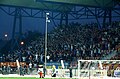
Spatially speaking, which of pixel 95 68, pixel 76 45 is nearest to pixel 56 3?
pixel 76 45

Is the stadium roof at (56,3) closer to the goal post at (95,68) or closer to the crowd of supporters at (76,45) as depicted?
the crowd of supporters at (76,45)

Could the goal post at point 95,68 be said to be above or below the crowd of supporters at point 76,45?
below

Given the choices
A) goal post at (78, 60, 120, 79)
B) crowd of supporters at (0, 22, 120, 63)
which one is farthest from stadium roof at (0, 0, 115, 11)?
goal post at (78, 60, 120, 79)

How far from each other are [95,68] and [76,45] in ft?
73.3

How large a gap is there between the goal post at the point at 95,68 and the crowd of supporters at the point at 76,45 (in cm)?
1230

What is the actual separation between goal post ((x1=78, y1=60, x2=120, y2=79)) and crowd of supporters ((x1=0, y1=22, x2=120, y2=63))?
40.4 ft

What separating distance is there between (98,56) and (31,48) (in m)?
15.7

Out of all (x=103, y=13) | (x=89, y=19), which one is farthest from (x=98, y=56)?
(x=89, y=19)

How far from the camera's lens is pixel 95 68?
40.0 meters

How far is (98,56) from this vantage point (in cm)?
5644

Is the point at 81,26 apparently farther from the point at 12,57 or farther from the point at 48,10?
the point at 12,57

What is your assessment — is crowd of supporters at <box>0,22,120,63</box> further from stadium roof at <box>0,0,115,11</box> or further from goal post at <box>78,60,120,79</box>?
goal post at <box>78,60,120,79</box>

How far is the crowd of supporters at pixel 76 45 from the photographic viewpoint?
190 feet

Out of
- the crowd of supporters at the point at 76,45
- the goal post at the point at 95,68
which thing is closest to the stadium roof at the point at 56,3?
the crowd of supporters at the point at 76,45
